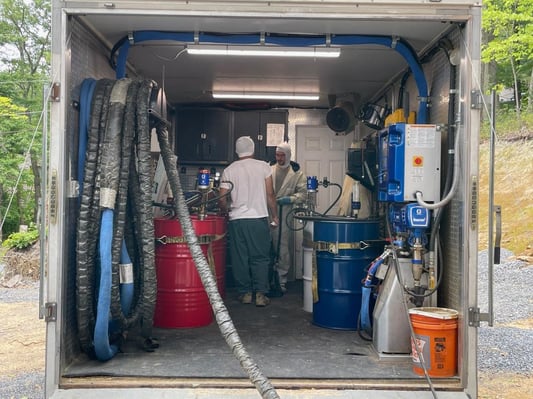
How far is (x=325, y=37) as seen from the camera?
4.12m

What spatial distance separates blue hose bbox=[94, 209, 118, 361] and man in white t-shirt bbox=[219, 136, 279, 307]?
74.2 inches

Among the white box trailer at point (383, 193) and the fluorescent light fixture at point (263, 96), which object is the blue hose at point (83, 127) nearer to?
the white box trailer at point (383, 193)

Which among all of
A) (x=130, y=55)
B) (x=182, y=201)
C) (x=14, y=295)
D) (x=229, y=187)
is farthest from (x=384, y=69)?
(x=14, y=295)

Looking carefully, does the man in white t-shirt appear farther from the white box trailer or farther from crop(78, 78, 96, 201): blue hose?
crop(78, 78, 96, 201): blue hose

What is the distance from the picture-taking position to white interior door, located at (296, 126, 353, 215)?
26.2ft

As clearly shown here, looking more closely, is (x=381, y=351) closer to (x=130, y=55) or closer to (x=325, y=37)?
(x=325, y=37)

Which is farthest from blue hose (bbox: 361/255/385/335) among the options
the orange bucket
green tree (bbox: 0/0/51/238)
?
green tree (bbox: 0/0/51/238)

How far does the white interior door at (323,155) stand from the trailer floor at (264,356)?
11.2 feet

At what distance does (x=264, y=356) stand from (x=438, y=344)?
1.19 metres

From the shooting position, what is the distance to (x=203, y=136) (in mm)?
7805

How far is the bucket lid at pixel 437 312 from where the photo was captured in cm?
350

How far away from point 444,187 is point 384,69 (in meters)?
2.06

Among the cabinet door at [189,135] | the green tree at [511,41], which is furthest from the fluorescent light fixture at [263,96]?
the green tree at [511,41]


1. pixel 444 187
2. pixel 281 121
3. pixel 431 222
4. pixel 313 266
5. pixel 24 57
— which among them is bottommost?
pixel 313 266
